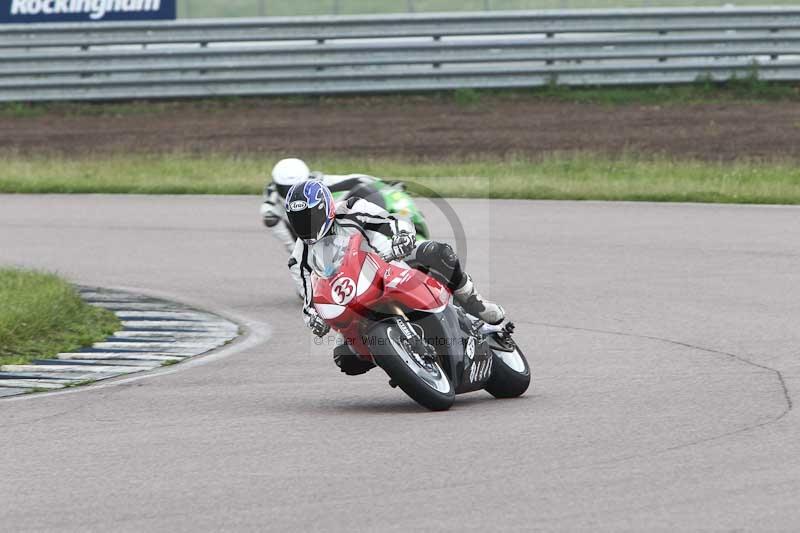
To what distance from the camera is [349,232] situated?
8.88m

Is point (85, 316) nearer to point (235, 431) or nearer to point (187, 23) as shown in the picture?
point (235, 431)

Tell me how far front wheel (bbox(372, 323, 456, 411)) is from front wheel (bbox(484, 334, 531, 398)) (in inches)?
19.5

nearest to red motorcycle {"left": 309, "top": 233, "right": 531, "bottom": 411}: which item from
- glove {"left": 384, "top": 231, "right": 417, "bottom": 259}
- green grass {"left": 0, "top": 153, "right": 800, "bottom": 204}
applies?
glove {"left": 384, "top": 231, "right": 417, "bottom": 259}

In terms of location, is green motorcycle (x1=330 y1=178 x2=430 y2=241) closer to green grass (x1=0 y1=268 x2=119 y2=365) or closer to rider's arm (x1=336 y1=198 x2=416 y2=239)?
green grass (x1=0 y1=268 x2=119 y2=365)

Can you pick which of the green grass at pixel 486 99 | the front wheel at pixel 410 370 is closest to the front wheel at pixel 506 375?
the front wheel at pixel 410 370

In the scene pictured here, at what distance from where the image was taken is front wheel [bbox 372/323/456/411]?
8273 millimetres

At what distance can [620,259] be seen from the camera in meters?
15.0

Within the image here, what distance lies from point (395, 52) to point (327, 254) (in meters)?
19.3

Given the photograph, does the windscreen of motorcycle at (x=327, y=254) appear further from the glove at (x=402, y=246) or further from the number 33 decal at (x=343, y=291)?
the glove at (x=402, y=246)

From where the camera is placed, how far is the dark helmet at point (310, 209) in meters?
8.70

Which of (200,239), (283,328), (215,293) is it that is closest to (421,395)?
(283,328)

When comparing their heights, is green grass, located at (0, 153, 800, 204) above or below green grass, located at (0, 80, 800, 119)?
below

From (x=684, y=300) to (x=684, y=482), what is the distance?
6156 millimetres
